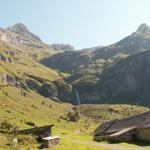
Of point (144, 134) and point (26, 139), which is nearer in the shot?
point (26, 139)

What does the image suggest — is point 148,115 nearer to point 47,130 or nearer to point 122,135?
point 122,135

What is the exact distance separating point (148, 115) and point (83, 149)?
3589 cm

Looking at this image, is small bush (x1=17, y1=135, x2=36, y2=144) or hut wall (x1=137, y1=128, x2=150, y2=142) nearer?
small bush (x1=17, y1=135, x2=36, y2=144)

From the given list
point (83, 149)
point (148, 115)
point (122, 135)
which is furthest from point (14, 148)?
point (148, 115)

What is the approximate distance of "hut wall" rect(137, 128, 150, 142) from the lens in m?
75.4

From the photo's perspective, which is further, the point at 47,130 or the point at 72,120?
the point at 72,120

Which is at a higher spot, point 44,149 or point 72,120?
point 72,120

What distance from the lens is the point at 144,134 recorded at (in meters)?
76.6

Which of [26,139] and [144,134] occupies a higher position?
[144,134]

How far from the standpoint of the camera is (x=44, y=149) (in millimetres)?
54219


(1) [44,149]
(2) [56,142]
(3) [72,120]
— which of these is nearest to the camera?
(1) [44,149]

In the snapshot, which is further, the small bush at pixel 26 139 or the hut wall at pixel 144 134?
the hut wall at pixel 144 134

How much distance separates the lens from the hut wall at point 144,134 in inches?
2970

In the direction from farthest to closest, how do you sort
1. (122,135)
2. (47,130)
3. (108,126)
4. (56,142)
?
(108,126) < (122,135) < (47,130) < (56,142)
